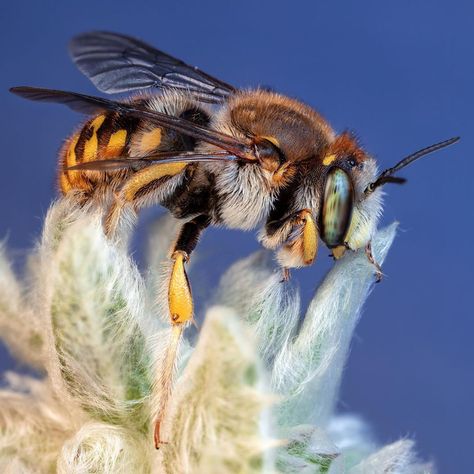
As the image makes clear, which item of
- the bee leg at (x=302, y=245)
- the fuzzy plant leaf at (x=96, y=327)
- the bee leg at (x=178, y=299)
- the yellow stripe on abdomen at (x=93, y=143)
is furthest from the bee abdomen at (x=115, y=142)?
the fuzzy plant leaf at (x=96, y=327)

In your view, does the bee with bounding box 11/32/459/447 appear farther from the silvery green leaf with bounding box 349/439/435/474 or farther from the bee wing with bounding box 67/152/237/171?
the silvery green leaf with bounding box 349/439/435/474

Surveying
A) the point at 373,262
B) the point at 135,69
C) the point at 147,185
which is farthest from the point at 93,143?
the point at 373,262

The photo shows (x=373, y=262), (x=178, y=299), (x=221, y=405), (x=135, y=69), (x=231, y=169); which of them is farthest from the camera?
(x=135, y=69)

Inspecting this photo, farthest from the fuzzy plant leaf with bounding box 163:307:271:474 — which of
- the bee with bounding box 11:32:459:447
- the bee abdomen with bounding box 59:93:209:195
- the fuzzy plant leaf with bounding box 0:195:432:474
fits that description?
the bee abdomen with bounding box 59:93:209:195

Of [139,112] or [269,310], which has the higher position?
[139,112]

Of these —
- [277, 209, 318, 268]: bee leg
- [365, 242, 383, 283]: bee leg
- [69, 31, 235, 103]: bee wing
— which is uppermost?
[69, 31, 235, 103]: bee wing

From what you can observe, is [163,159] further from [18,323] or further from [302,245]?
→ [18,323]

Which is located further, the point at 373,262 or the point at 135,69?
the point at 135,69
